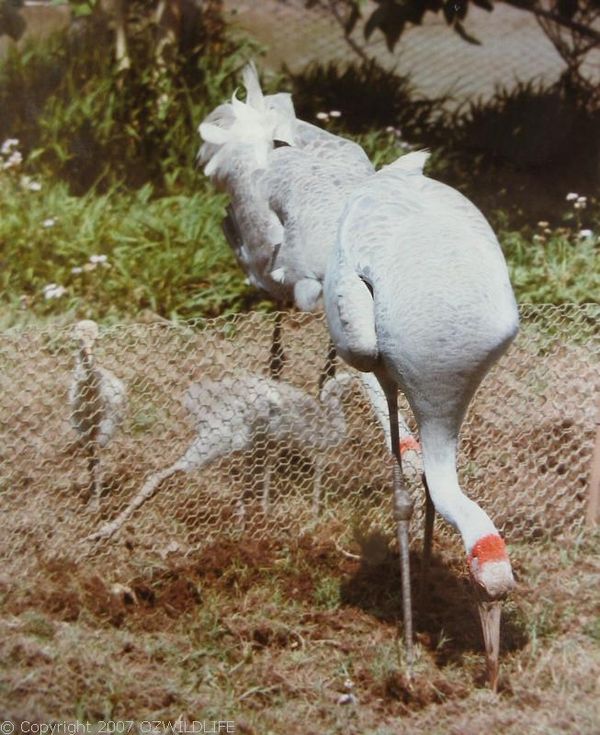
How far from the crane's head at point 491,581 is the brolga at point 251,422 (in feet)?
3.38

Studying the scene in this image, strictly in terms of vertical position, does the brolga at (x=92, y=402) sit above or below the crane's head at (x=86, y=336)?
below

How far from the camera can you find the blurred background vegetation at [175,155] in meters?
6.14

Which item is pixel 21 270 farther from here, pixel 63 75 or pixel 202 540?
pixel 202 540

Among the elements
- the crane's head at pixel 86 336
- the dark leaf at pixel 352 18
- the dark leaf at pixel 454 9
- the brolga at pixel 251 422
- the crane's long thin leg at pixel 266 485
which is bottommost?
the crane's long thin leg at pixel 266 485

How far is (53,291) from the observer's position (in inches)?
231

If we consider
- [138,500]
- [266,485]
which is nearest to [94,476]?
[138,500]

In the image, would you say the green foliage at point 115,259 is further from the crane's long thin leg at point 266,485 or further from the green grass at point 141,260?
the crane's long thin leg at point 266,485

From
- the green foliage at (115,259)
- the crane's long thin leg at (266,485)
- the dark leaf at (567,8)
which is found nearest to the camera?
the crane's long thin leg at (266,485)

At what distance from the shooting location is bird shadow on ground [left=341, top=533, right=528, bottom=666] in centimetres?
392

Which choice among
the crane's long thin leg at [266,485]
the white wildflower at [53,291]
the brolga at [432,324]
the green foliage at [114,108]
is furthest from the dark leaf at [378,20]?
the crane's long thin leg at [266,485]

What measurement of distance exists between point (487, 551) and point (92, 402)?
157cm

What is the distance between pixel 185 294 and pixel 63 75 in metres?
2.21

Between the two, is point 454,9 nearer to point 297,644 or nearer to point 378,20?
point 378,20

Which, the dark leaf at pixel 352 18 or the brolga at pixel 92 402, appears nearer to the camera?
the brolga at pixel 92 402
